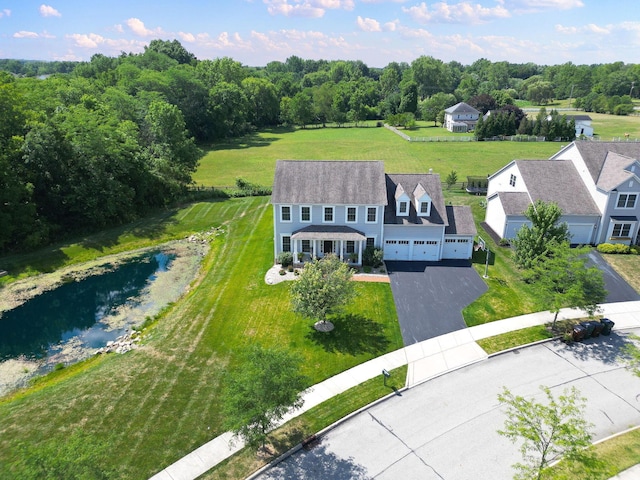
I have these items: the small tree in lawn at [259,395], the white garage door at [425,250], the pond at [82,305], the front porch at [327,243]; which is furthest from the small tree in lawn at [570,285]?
the pond at [82,305]

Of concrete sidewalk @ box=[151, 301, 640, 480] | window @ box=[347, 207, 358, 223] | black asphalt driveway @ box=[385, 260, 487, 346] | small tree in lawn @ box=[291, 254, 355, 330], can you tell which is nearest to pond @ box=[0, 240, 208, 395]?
small tree in lawn @ box=[291, 254, 355, 330]

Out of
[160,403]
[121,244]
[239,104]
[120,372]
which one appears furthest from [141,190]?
[239,104]

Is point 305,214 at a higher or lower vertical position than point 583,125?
lower

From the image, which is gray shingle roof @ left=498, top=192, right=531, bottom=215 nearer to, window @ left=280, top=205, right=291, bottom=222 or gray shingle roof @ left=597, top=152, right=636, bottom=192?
gray shingle roof @ left=597, top=152, right=636, bottom=192

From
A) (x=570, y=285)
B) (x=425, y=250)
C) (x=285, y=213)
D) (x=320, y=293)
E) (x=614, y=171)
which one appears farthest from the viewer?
(x=614, y=171)

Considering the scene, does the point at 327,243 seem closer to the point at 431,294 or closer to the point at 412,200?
the point at 412,200

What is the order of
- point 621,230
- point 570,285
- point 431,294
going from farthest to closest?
point 621,230, point 431,294, point 570,285

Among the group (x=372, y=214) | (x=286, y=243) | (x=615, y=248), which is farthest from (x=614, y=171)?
(x=286, y=243)

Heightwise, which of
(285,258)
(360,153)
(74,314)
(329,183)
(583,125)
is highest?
(583,125)

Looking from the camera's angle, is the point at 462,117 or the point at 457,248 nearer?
the point at 457,248

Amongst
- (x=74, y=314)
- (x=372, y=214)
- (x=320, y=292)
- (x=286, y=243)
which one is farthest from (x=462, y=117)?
(x=74, y=314)
